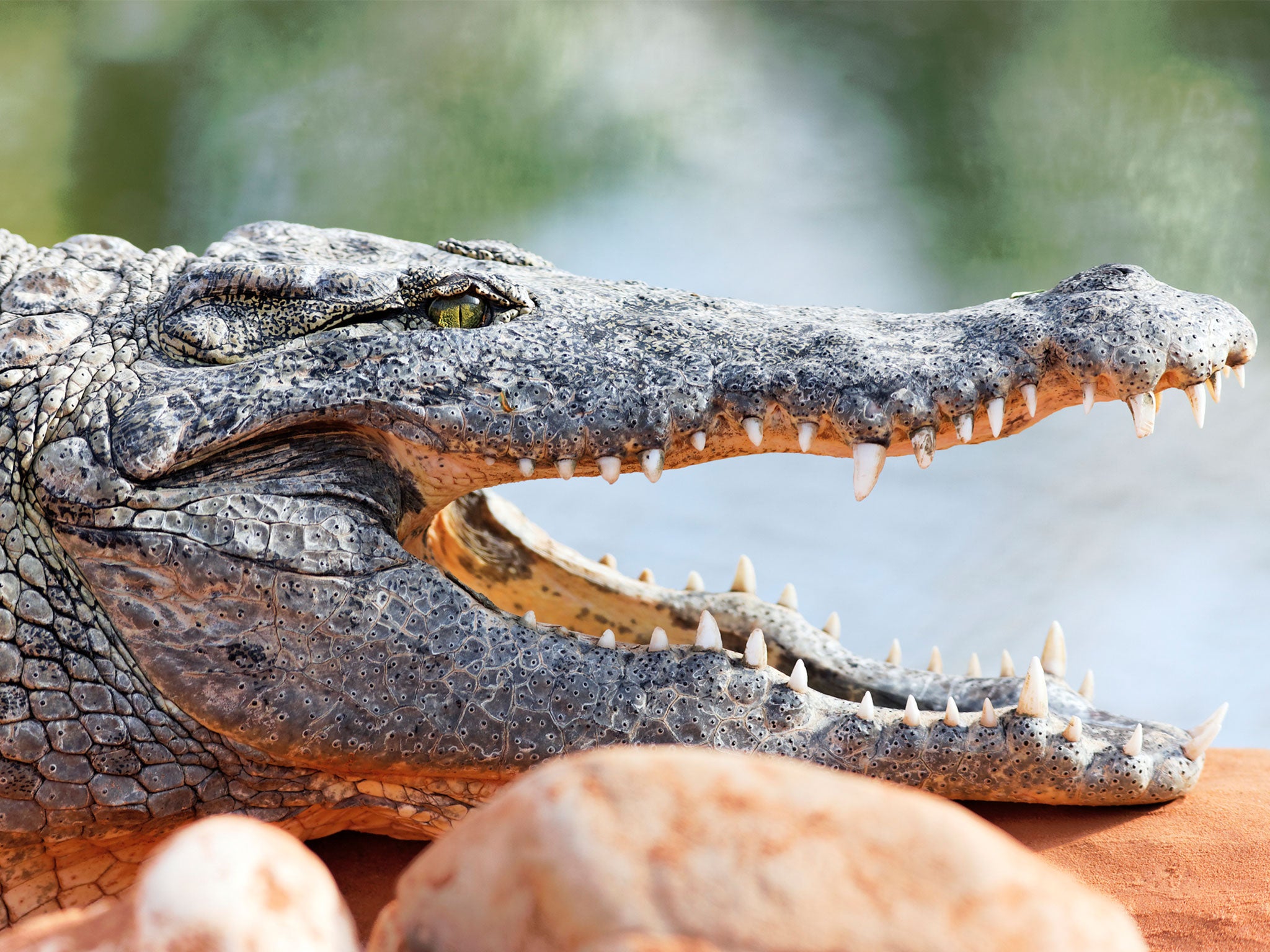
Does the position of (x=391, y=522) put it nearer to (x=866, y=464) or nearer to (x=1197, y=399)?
(x=866, y=464)

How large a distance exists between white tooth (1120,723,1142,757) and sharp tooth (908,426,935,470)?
24.4 inches

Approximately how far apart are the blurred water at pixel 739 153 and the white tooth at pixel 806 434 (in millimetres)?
4158

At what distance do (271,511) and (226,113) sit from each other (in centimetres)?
692

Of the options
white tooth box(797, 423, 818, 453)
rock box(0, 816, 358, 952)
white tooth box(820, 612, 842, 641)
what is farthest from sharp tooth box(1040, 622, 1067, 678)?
rock box(0, 816, 358, 952)

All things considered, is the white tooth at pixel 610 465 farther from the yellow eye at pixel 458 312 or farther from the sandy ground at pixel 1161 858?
the sandy ground at pixel 1161 858

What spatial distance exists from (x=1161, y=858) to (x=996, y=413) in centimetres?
83

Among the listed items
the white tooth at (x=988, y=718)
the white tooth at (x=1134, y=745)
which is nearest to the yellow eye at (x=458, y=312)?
the white tooth at (x=988, y=718)

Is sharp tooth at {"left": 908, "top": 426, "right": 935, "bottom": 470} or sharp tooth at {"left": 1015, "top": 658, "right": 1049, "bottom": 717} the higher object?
sharp tooth at {"left": 908, "top": 426, "right": 935, "bottom": 470}

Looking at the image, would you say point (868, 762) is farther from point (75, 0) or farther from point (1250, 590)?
point (75, 0)

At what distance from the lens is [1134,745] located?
197cm

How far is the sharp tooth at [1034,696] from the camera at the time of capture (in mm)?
1885

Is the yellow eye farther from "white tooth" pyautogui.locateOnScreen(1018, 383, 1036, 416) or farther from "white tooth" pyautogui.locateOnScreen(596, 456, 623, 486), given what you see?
"white tooth" pyautogui.locateOnScreen(1018, 383, 1036, 416)

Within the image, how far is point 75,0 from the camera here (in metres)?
7.79

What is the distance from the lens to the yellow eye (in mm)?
2096
